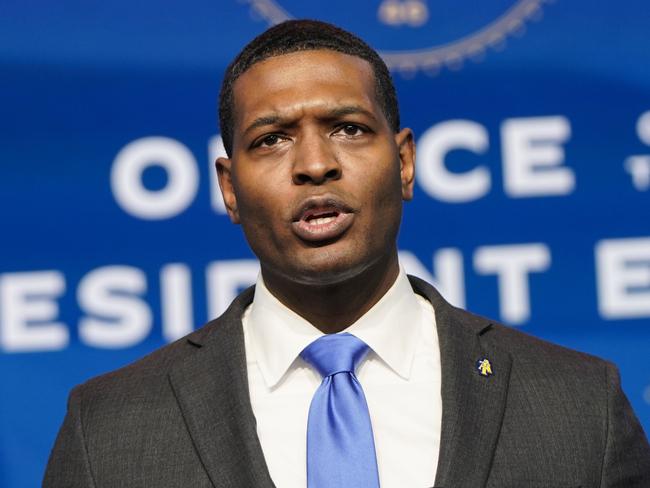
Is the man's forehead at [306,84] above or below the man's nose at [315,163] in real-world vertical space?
above

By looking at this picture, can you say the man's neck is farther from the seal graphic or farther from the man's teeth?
the seal graphic

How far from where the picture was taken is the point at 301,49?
1828 millimetres

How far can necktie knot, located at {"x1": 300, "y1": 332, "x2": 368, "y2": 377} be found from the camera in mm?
1736

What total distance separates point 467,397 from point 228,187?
1.73 ft

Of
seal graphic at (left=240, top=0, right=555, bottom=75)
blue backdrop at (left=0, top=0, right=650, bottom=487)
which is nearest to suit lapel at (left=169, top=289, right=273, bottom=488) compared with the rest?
blue backdrop at (left=0, top=0, right=650, bottom=487)

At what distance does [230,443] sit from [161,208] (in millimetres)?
1337

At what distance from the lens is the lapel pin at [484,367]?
5.86 feet

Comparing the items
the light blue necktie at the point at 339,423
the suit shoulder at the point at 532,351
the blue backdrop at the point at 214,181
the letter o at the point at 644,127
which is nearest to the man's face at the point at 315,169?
the light blue necktie at the point at 339,423

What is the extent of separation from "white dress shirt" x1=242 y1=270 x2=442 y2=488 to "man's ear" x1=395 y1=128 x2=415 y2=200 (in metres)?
0.15

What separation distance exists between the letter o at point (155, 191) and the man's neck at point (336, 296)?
3.75 ft

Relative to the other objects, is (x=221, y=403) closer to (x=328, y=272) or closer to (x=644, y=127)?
(x=328, y=272)

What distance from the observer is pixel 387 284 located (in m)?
1.84

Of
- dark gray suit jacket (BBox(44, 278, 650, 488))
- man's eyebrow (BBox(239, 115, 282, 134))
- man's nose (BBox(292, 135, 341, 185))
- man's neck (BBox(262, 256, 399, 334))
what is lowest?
dark gray suit jacket (BBox(44, 278, 650, 488))

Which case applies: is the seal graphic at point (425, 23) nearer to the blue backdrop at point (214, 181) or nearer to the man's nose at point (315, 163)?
the blue backdrop at point (214, 181)
